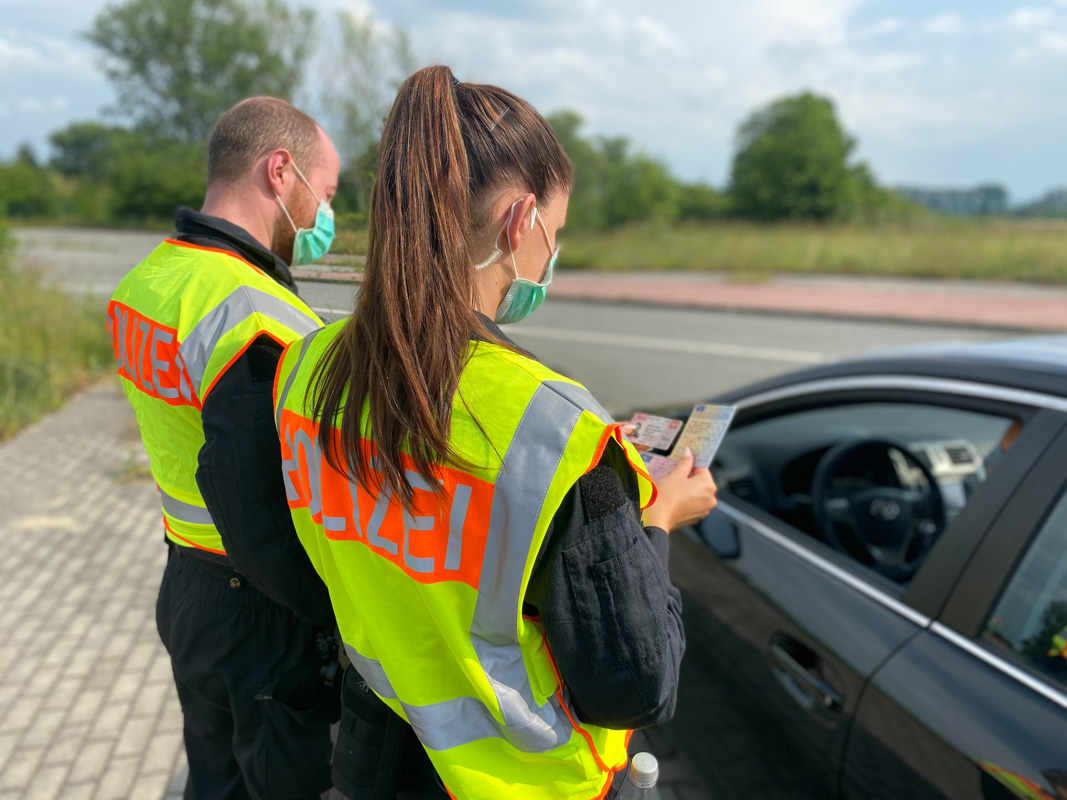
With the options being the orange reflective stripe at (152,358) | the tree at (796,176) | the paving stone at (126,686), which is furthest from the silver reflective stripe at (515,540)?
the tree at (796,176)

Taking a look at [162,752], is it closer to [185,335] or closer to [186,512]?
[186,512]

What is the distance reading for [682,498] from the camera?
1170 mm

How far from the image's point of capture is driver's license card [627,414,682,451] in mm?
1360

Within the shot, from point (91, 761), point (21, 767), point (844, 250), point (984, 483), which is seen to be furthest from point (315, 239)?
point (844, 250)

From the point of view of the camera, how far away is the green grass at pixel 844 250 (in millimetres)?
17172

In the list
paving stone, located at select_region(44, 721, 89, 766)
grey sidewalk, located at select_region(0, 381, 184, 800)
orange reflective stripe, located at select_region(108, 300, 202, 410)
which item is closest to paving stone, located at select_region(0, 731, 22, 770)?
grey sidewalk, located at select_region(0, 381, 184, 800)

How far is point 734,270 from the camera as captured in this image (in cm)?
1997

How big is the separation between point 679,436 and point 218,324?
0.91 meters

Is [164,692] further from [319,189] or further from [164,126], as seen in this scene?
[164,126]

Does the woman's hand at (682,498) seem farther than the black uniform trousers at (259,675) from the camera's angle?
No

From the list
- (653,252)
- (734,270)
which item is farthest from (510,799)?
(653,252)

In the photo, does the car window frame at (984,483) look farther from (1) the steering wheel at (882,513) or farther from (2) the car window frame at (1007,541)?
(1) the steering wheel at (882,513)

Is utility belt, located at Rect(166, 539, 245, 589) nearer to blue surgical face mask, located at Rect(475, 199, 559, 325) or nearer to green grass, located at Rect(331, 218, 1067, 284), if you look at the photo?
blue surgical face mask, located at Rect(475, 199, 559, 325)

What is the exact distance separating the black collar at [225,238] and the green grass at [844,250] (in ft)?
57.1
